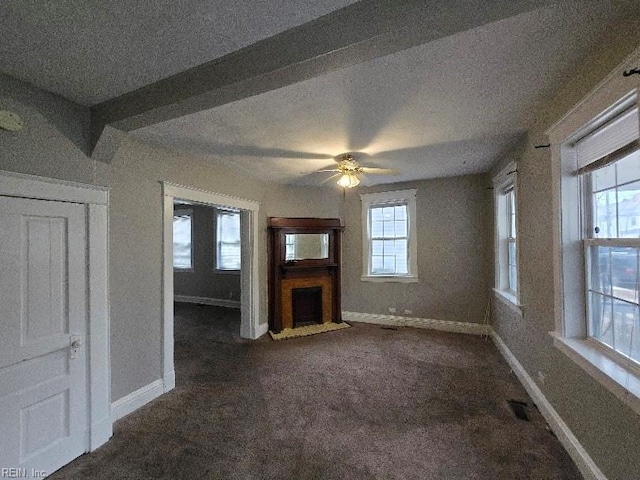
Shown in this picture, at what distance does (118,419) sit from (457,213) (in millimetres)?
4773

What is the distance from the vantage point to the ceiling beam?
1068mm

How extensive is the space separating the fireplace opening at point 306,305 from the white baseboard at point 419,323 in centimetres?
61

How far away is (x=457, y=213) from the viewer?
180 inches

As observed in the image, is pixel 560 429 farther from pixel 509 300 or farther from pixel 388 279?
pixel 388 279

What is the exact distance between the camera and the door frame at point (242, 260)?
2.87m

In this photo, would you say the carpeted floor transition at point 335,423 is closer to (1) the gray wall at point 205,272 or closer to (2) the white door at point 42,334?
(2) the white door at point 42,334

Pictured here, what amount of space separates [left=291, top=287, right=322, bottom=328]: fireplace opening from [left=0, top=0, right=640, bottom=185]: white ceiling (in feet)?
8.39

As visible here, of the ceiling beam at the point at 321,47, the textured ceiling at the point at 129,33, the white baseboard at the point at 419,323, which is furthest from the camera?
the white baseboard at the point at 419,323

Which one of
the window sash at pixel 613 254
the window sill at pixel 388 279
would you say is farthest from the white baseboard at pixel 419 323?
the window sash at pixel 613 254

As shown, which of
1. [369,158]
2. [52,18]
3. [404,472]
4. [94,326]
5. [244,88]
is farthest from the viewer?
[369,158]

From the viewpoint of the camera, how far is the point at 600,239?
1.82 metres

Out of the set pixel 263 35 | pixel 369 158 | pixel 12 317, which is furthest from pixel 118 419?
pixel 369 158

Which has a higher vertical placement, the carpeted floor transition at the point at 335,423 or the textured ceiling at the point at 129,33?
the textured ceiling at the point at 129,33

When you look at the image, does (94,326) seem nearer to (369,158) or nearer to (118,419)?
(118,419)
